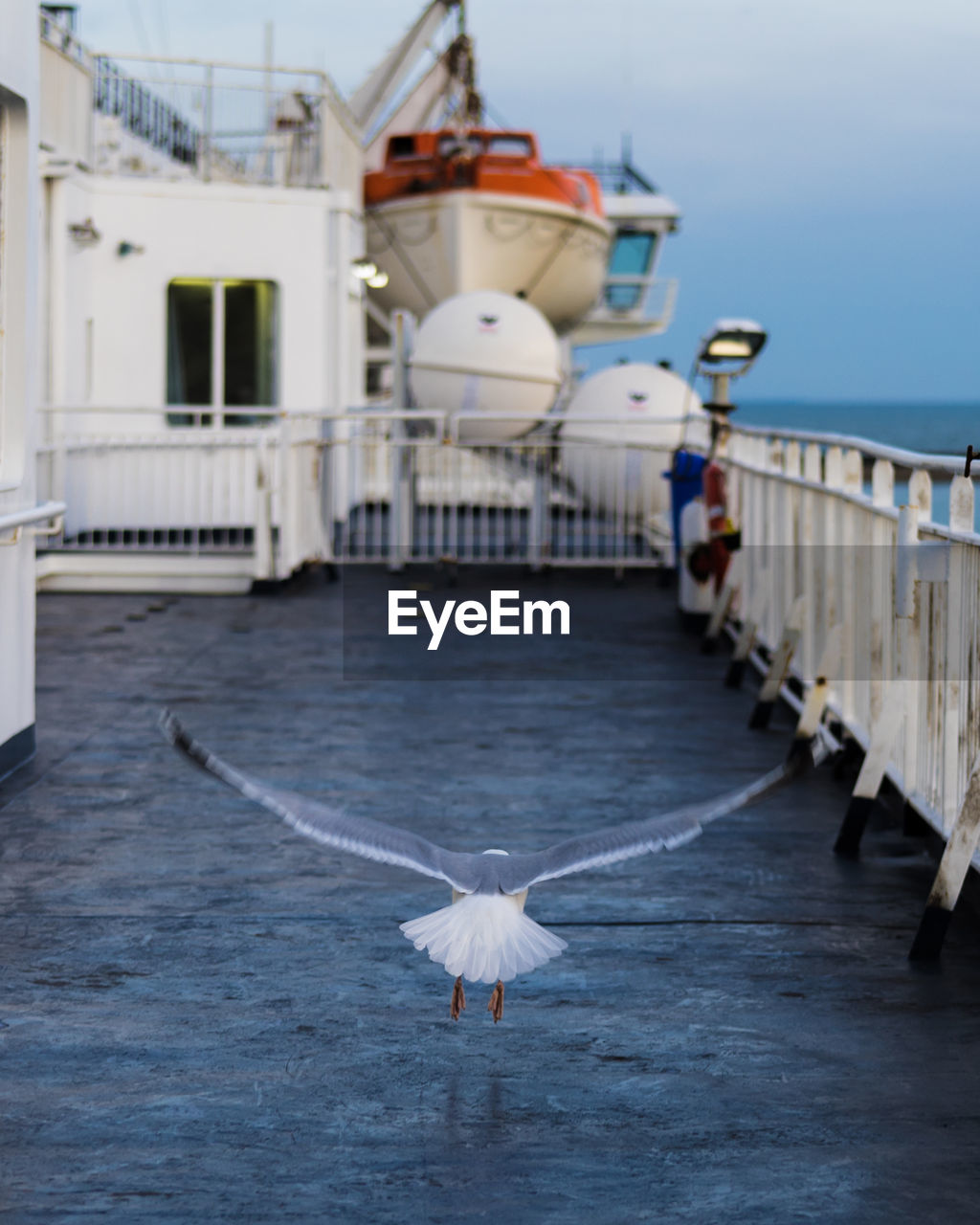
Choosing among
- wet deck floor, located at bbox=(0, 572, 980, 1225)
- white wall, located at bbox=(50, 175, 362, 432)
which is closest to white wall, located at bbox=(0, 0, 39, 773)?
wet deck floor, located at bbox=(0, 572, 980, 1225)

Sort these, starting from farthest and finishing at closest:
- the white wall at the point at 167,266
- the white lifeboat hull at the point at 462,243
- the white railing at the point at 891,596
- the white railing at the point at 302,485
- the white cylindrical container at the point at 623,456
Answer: the white lifeboat hull at the point at 462,243 → the white wall at the point at 167,266 → the white cylindrical container at the point at 623,456 → the white railing at the point at 302,485 → the white railing at the point at 891,596

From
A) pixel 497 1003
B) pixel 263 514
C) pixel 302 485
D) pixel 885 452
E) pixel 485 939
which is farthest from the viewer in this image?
pixel 302 485

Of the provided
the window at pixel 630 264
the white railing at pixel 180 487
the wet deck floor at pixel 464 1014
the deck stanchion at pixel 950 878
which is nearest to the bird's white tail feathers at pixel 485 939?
the wet deck floor at pixel 464 1014

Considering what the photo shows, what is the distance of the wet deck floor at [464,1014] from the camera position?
367 centimetres

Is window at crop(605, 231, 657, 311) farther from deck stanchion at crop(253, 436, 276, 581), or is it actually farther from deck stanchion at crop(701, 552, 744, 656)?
deck stanchion at crop(701, 552, 744, 656)

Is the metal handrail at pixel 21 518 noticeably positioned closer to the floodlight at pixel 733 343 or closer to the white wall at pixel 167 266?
the floodlight at pixel 733 343

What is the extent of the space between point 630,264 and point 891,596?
131 ft

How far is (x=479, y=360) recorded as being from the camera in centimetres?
2023

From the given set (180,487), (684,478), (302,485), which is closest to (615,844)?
(684,478)

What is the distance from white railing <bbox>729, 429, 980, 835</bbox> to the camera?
234 inches

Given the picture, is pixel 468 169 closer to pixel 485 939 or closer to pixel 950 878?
pixel 950 878

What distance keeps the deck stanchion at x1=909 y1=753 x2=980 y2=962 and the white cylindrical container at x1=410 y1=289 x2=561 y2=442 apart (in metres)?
14.9

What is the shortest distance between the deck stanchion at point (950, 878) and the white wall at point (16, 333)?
15.3ft

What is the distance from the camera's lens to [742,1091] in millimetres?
4223
